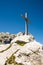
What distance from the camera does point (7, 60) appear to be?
2898 centimetres

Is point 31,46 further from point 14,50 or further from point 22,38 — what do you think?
point 22,38

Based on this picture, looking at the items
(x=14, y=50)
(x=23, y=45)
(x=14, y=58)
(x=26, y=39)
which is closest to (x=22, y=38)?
(x=26, y=39)

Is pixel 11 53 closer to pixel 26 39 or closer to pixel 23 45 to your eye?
pixel 23 45

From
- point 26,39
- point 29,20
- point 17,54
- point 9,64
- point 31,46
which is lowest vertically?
point 9,64

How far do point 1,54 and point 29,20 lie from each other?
15.2 meters

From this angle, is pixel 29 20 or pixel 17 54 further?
pixel 29 20

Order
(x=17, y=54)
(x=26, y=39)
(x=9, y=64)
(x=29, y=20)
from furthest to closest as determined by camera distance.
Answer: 1. (x=29, y=20)
2. (x=26, y=39)
3. (x=17, y=54)
4. (x=9, y=64)

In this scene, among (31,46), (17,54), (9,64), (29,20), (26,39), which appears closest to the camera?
(9,64)

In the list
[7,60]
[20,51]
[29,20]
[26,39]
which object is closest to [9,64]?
[7,60]

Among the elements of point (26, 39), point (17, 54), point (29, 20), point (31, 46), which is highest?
point (29, 20)

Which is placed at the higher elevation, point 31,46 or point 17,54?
point 31,46

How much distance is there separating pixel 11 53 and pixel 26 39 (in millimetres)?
6841

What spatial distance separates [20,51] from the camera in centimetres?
3042

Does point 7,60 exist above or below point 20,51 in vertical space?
below
